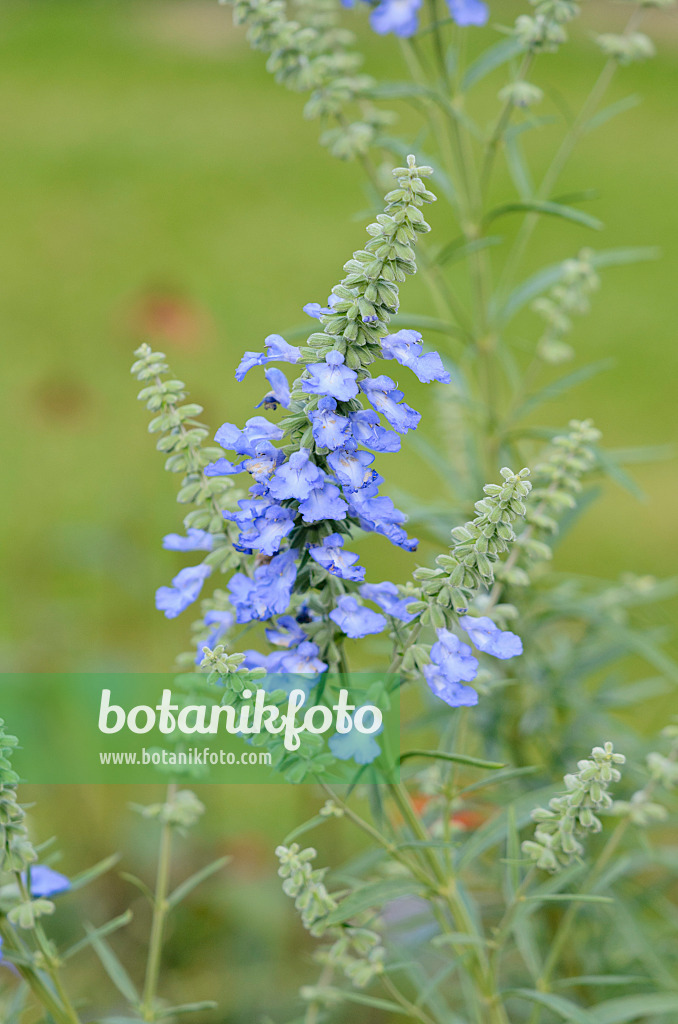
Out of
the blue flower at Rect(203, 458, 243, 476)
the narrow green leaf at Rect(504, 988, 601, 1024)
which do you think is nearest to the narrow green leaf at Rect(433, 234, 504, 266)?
the blue flower at Rect(203, 458, 243, 476)

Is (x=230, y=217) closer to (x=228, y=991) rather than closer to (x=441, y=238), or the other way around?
(x=441, y=238)

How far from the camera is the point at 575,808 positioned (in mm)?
1131

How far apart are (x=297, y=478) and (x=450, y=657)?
0.26 m

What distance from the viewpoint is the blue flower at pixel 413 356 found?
105 centimetres

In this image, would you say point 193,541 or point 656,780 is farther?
point 656,780

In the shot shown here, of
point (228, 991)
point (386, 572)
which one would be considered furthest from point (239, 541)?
point (386, 572)

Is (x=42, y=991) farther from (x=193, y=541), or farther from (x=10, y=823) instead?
(x=193, y=541)

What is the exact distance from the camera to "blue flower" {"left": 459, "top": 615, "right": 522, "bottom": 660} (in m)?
1.09

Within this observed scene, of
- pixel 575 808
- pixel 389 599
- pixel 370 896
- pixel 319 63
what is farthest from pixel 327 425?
pixel 319 63

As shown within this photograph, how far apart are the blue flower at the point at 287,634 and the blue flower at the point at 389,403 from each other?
0.27 metres

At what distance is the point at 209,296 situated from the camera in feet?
18.7

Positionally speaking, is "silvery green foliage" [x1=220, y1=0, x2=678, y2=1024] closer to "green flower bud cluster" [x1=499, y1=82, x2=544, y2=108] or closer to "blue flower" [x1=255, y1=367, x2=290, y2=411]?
"green flower bud cluster" [x1=499, y1=82, x2=544, y2=108]

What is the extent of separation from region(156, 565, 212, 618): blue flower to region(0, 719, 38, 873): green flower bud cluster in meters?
0.22

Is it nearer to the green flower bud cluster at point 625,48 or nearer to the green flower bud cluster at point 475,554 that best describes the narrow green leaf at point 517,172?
the green flower bud cluster at point 625,48
